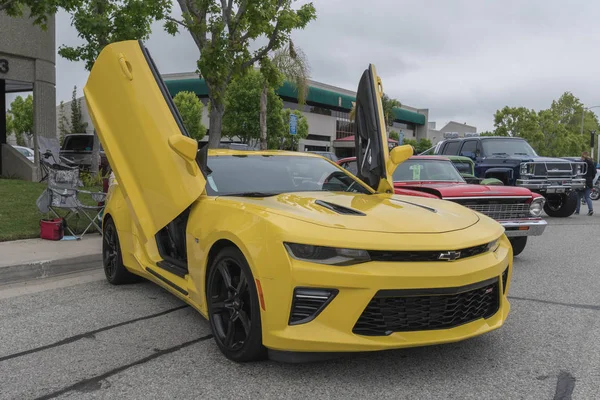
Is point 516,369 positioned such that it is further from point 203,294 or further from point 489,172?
point 489,172

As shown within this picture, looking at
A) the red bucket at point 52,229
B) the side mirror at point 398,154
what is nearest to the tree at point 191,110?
the red bucket at point 52,229

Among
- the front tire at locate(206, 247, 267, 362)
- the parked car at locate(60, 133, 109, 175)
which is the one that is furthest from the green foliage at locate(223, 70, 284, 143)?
the front tire at locate(206, 247, 267, 362)

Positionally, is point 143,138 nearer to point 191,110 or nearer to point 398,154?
point 398,154

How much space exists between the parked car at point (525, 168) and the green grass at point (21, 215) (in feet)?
31.0

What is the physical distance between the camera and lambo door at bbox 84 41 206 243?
13.0ft

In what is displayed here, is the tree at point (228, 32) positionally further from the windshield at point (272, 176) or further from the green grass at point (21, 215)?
the windshield at point (272, 176)

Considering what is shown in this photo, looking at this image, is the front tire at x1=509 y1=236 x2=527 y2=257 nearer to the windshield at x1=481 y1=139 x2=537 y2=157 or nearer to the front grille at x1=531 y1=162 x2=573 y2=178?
the front grille at x1=531 y1=162 x2=573 y2=178

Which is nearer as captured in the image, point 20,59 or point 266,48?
point 266,48

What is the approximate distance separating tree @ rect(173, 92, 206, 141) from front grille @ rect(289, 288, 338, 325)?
40.4 m

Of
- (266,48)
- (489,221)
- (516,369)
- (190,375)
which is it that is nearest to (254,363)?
(190,375)

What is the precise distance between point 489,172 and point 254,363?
36.6 feet

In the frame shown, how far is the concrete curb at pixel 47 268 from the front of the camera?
5.77 m

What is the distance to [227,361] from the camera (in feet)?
11.0

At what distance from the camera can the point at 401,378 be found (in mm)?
3055
